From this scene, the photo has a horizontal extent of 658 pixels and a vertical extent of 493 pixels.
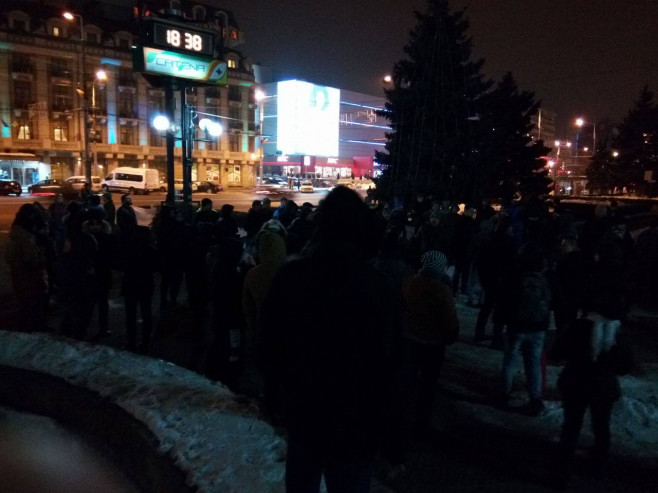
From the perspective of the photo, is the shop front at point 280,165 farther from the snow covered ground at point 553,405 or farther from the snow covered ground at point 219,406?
the snow covered ground at point 219,406

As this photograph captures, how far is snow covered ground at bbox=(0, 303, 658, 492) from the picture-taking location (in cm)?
351

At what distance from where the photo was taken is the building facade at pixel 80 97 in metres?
56.3

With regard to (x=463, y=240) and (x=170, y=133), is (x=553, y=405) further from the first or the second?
(x=170, y=133)

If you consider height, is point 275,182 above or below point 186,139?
below

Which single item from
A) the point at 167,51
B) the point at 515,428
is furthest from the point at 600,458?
the point at 167,51

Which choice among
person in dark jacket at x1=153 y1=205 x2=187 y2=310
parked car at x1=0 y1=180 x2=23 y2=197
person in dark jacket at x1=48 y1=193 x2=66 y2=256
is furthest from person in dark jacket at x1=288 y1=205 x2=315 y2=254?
parked car at x1=0 y1=180 x2=23 y2=197

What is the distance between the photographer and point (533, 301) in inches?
197

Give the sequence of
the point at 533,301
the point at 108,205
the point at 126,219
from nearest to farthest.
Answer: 1. the point at 533,301
2. the point at 126,219
3. the point at 108,205

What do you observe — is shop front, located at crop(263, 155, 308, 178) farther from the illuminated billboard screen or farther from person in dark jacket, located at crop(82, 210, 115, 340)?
person in dark jacket, located at crop(82, 210, 115, 340)

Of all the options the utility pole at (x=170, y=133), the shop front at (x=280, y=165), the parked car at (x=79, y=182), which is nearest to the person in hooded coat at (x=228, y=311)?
the utility pole at (x=170, y=133)

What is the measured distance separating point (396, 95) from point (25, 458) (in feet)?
59.9

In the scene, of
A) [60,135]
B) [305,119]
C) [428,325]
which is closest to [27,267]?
[428,325]

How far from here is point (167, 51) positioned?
1736 cm

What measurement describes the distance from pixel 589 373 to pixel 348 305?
2.76m
